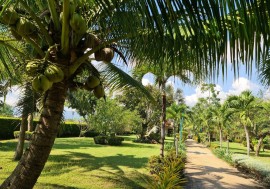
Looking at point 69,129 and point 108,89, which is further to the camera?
point 69,129

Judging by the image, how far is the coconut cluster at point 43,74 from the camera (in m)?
3.65

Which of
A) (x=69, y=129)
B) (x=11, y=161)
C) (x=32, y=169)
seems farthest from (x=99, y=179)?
(x=69, y=129)

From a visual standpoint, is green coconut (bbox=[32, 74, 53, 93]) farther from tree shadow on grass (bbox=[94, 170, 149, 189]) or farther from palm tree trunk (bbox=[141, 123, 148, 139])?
palm tree trunk (bbox=[141, 123, 148, 139])

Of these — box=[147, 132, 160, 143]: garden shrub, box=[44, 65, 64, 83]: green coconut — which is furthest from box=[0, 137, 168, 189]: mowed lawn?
box=[147, 132, 160, 143]: garden shrub

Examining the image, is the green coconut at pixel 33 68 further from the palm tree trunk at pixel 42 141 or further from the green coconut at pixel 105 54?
the green coconut at pixel 105 54

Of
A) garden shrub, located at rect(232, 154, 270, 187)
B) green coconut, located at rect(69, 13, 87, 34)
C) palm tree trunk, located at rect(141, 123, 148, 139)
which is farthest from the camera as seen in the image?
palm tree trunk, located at rect(141, 123, 148, 139)

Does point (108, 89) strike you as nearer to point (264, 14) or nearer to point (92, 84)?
point (92, 84)

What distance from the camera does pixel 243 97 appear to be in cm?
2714

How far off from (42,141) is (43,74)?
100 cm

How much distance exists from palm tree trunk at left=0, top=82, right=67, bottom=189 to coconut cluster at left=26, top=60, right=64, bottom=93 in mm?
445

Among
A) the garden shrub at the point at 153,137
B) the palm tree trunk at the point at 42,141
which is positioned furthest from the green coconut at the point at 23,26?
the garden shrub at the point at 153,137

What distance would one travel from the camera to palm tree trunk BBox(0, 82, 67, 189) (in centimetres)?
423

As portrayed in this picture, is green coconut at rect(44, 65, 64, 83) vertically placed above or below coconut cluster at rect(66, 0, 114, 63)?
below

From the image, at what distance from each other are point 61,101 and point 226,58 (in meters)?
2.51
